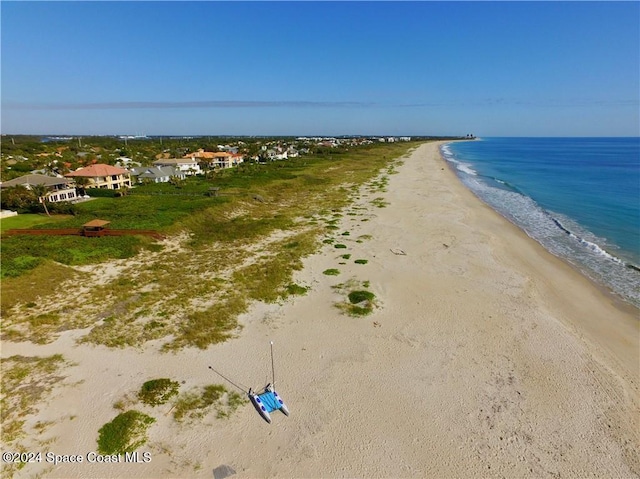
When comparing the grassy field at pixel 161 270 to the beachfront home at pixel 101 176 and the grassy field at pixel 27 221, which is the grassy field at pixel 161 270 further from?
the beachfront home at pixel 101 176

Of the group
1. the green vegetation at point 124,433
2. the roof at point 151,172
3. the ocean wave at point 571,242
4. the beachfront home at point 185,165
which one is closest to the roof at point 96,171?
the roof at point 151,172

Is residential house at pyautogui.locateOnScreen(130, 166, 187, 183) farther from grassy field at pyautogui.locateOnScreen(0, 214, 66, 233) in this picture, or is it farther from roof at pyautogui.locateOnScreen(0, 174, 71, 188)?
grassy field at pyautogui.locateOnScreen(0, 214, 66, 233)

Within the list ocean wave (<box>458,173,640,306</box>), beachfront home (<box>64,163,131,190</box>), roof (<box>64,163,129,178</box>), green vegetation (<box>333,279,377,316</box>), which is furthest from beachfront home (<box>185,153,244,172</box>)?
green vegetation (<box>333,279,377,316</box>)

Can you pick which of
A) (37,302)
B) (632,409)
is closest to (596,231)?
(632,409)

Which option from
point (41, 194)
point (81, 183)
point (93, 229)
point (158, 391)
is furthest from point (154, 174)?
point (158, 391)

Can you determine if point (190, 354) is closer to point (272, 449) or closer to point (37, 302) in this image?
point (272, 449)

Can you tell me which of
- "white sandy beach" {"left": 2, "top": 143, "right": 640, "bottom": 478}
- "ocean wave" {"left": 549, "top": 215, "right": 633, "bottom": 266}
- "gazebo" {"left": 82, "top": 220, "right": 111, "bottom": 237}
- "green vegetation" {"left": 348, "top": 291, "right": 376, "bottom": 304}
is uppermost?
"gazebo" {"left": 82, "top": 220, "right": 111, "bottom": 237}
